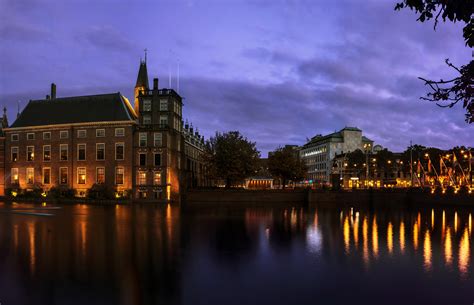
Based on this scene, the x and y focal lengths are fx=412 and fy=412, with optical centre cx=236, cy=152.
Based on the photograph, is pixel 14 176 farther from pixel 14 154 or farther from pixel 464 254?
pixel 464 254

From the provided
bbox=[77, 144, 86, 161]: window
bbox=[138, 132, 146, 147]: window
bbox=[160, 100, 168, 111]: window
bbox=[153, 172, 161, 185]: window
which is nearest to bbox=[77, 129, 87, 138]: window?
bbox=[77, 144, 86, 161]: window

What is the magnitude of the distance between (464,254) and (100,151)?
7345 cm

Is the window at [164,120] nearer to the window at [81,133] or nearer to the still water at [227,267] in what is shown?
the window at [81,133]

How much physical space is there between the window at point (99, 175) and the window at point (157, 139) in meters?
12.5

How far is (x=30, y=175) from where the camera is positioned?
9238cm

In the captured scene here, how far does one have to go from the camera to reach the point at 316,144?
7160 inches

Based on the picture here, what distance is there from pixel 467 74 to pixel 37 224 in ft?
139

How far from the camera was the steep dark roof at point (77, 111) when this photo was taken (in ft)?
288

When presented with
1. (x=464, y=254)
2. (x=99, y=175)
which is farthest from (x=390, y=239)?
(x=99, y=175)

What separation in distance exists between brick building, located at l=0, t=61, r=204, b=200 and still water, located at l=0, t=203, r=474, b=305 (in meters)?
45.9

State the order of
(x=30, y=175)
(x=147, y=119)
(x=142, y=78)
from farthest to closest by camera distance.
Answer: (x=142, y=78)
(x=30, y=175)
(x=147, y=119)

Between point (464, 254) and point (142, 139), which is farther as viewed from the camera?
point (142, 139)

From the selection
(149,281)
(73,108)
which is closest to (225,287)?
(149,281)

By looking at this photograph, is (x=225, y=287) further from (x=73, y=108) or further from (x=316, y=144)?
(x=316, y=144)
